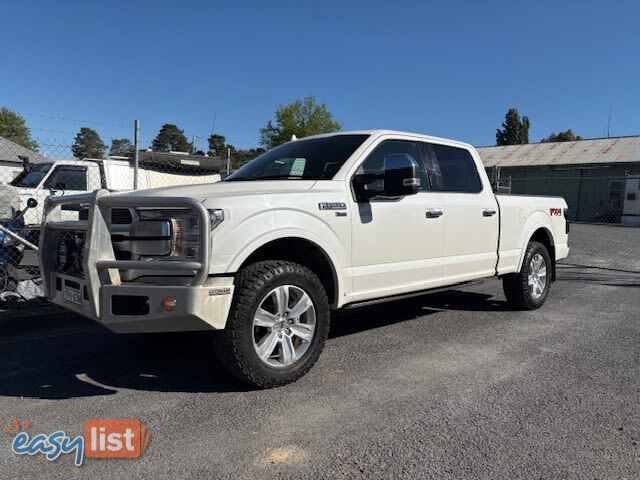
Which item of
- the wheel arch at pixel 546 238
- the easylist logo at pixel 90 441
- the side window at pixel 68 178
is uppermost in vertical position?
the side window at pixel 68 178

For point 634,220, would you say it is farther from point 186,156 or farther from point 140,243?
point 140,243

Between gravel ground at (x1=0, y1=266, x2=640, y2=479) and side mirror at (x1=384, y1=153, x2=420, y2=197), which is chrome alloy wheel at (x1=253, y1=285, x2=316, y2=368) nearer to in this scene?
gravel ground at (x1=0, y1=266, x2=640, y2=479)

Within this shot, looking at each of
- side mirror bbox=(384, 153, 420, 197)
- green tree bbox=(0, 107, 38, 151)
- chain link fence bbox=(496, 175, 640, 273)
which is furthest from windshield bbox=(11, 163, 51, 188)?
green tree bbox=(0, 107, 38, 151)

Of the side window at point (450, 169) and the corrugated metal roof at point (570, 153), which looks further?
the corrugated metal roof at point (570, 153)

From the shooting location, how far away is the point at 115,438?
3.08m

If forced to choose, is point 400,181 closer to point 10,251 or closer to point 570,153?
point 10,251

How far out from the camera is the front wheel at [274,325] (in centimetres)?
351

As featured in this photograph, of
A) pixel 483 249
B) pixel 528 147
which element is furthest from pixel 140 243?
pixel 528 147

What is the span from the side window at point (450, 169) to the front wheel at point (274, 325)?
1999 millimetres

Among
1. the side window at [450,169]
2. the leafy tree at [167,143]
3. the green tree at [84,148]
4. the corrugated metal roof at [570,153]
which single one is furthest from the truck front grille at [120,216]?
the corrugated metal roof at [570,153]

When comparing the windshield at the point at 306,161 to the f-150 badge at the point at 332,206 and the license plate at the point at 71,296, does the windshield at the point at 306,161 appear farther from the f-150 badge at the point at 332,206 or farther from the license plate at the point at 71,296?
the license plate at the point at 71,296

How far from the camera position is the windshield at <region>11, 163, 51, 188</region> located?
1155 centimetres

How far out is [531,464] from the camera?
2.76 meters

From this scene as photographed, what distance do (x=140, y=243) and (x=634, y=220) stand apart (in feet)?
93.2
